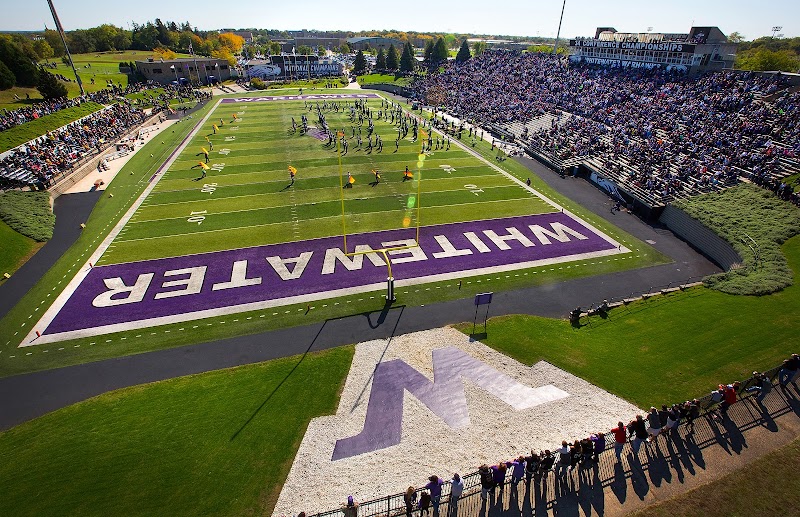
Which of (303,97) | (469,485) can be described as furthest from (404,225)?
(303,97)

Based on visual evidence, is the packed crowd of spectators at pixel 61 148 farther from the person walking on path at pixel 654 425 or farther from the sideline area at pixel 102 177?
the person walking on path at pixel 654 425

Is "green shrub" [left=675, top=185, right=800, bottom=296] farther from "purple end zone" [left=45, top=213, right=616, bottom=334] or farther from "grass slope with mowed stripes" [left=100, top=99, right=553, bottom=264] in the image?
"grass slope with mowed stripes" [left=100, top=99, right=553, bottom=264]

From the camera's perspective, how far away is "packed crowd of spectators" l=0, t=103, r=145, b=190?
3509 cm

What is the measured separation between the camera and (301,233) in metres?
29.4

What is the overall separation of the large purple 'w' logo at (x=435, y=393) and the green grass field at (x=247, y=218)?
5.00 metres

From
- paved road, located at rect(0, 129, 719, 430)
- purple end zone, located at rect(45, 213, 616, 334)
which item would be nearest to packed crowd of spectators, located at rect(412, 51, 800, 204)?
paved road, located at rect(0, 129, 719, 430)

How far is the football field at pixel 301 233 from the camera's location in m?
22.4

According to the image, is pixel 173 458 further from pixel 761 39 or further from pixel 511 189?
pixel 761 39

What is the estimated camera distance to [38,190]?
34375 millimetres

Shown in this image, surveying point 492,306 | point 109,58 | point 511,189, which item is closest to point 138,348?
point 492,306

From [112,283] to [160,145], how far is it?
34028mm

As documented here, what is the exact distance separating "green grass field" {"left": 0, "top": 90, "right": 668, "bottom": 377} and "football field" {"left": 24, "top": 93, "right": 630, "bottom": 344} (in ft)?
0.73

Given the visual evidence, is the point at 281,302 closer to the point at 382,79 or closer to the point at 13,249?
the point at 13,249

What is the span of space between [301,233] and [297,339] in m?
11.6
